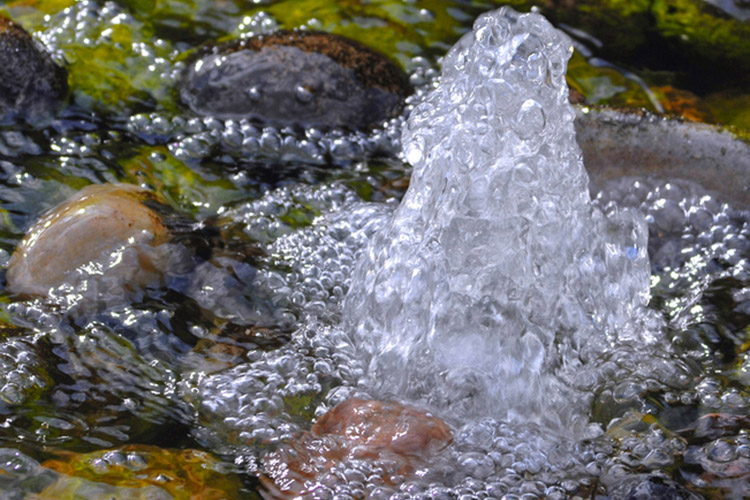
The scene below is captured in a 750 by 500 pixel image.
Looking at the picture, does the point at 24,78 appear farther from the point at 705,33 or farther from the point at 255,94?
the point at 705,33

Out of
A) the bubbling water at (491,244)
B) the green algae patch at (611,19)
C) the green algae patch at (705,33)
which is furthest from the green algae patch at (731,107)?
the bubbling water at (491,244)

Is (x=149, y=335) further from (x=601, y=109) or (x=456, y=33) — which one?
(x=456, y=33)

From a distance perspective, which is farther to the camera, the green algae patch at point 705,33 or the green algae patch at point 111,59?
the green algae patch at point 705,33

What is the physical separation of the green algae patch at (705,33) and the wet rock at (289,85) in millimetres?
1799

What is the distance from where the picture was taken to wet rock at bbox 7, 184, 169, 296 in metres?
3.03

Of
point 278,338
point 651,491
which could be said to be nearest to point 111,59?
point 278,338

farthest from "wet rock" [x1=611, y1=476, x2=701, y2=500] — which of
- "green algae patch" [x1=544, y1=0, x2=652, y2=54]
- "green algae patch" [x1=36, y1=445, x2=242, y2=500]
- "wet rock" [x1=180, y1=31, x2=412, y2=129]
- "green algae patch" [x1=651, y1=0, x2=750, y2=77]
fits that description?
"green algae patch" [x1=544, y1=0, x2=652, y2=54]

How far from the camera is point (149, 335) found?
294cm

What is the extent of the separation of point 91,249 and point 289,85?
1518 mm

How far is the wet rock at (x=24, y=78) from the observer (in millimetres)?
4043

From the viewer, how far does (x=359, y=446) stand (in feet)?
7.88

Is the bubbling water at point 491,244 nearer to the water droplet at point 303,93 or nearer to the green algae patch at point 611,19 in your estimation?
the water droplet at point 303,93

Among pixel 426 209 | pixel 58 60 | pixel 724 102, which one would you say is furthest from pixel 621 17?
pixel 58 60

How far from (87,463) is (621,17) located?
13.3ft
